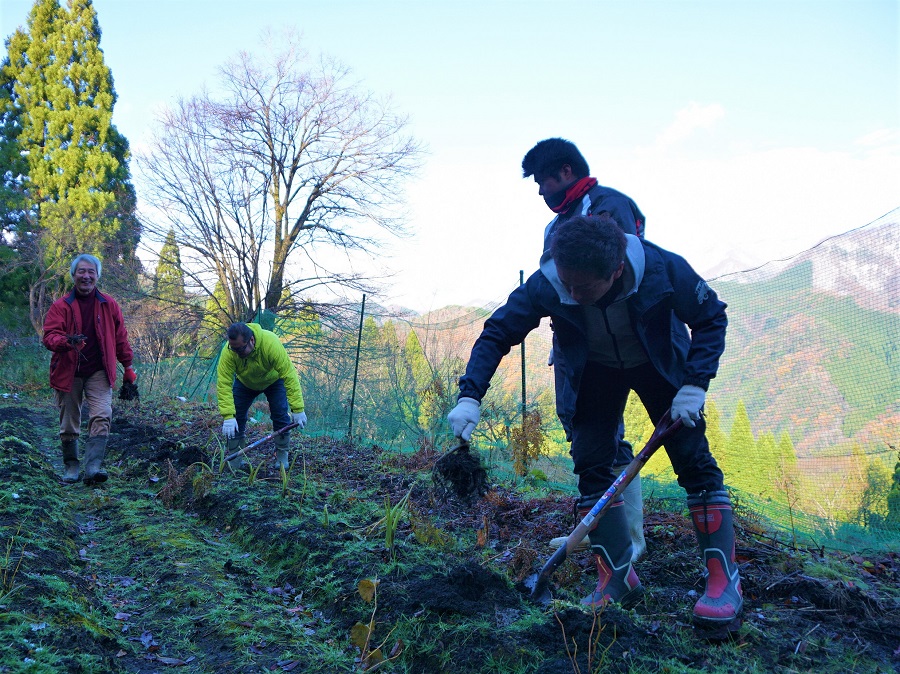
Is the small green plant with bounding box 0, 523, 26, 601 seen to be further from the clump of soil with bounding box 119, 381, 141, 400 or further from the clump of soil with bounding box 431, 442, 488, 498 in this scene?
Answer: the clump of soil with bounding box 119, 381, 141, 400

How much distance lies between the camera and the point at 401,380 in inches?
328

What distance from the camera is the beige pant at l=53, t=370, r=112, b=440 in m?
6.15

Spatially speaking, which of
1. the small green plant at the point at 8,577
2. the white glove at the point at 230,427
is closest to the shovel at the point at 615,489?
the small green plant at the point at 8,577

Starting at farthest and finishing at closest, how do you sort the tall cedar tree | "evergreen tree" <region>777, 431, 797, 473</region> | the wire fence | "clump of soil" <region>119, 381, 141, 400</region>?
the tall cedar tree
"clump of soil" <region>119, 381, 141, 400</region>
"evergreen tree" <region>777, 431, 797, 473</region>
the wire fence

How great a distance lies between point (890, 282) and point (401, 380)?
17.3ft

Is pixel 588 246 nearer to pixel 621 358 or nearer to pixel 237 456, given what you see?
pixel 621 358

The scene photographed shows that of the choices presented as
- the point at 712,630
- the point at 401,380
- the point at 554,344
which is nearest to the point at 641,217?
the point at 554,344

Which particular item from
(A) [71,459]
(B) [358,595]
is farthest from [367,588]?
(A) [71,459]

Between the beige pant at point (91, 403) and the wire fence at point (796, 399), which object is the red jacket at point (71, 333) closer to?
the beige pant at point (91, 403)

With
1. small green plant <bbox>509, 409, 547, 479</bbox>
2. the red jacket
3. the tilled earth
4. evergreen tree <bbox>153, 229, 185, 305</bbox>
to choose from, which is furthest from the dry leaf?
evergreen tree <bbox>153, 229, 185, 305</bbox>

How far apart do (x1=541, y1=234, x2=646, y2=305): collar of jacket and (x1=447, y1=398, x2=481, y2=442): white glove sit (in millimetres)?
586

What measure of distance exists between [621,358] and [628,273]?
42 cm

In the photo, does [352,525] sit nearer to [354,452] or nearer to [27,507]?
[27,507]

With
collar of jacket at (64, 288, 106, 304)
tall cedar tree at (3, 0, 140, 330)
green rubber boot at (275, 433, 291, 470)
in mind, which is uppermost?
tall cedar tree at (3, 0, 140, 330)
